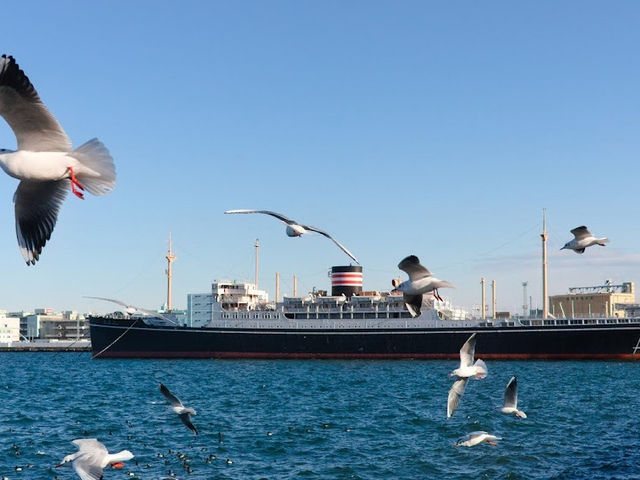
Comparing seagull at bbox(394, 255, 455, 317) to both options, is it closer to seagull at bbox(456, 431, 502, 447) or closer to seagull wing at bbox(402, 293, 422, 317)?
seagull wing at bbox(402, 293, 422, 317)

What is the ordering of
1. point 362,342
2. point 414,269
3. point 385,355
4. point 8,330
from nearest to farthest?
point 414,269, point 385,355, point 362,342, point 8,330

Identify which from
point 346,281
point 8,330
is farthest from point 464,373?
point 8,330

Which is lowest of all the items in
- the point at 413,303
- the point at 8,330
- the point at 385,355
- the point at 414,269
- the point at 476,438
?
the point at 8,330

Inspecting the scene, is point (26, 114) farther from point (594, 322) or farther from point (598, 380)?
point (594, 322)

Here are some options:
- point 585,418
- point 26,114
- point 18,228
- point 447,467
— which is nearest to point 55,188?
point 18,228

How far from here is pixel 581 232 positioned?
36.1ft

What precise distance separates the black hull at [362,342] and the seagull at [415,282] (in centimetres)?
5986

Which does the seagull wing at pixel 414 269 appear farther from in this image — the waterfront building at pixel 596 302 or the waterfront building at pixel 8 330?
the waterfront building at pixel 8 330

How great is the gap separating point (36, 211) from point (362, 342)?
6712 centimetres

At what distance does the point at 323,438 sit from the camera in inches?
901

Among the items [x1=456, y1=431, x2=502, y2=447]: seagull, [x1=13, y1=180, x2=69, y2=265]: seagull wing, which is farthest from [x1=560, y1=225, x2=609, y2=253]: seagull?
[x1=13, y1=180, x2=69, y2=265]: seagull wing

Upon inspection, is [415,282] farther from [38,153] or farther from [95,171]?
[38,153]

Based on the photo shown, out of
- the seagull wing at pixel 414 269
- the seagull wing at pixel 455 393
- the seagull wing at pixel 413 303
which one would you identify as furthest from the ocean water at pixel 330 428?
the seagull wing at pixel 414 269

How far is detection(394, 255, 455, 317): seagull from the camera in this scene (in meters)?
7.52
